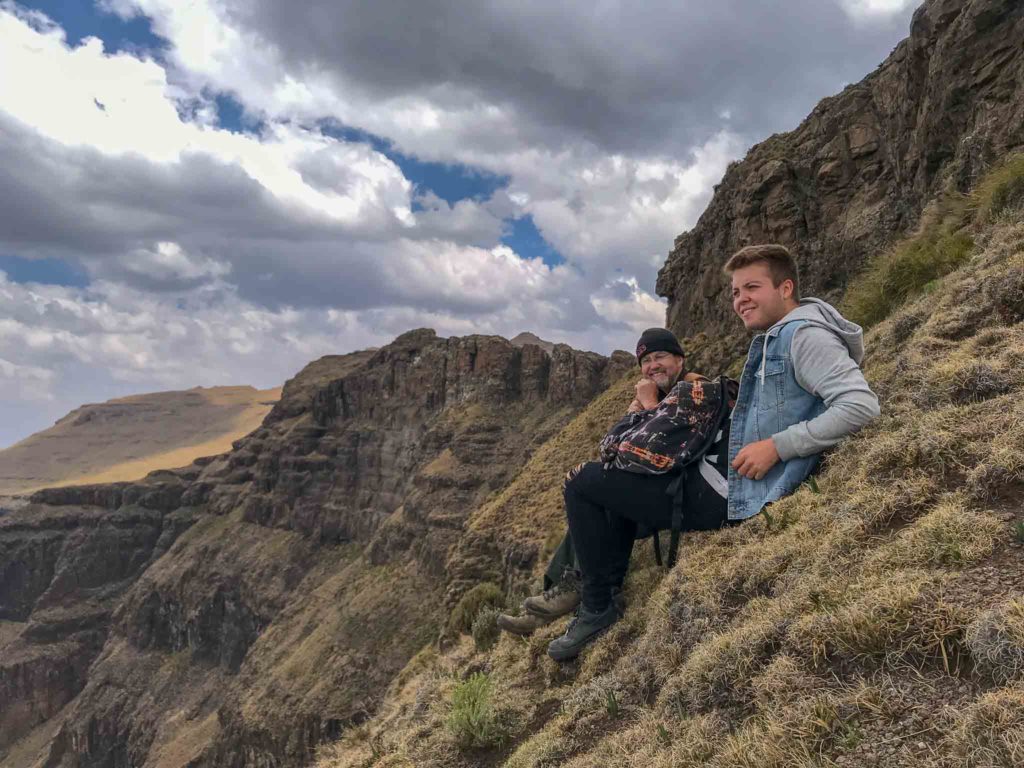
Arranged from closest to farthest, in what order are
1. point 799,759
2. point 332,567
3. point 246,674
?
point 799,759, point 246,674, point 332,567

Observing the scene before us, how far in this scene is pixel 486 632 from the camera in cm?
800

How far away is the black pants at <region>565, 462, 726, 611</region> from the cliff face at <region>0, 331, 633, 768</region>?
44159 mm

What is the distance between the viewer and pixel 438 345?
8181 cm

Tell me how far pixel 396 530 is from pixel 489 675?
189 ft

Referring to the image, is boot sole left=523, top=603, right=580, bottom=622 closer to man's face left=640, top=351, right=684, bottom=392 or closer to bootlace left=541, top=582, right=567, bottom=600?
bootlace left=541, top=582, right=567, bottom=600

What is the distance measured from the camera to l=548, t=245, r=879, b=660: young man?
13.0 ft

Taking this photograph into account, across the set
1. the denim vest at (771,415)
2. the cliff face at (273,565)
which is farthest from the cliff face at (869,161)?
the cliff face at (273,565)

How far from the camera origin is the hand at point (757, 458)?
4105mm

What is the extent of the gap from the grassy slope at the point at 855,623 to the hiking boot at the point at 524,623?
0.19 metres

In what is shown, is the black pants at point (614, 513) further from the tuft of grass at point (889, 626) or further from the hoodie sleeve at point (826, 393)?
the tuft of grass at point (889, 626)

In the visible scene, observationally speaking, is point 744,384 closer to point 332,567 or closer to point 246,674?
point 246,674

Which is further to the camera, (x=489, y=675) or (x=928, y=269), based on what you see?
(x=928, y=269)

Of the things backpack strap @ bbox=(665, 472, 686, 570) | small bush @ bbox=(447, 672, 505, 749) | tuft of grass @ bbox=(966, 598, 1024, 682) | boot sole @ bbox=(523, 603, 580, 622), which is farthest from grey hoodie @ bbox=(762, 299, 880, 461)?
small bush @ bbox=(447, 672, 505, 749)

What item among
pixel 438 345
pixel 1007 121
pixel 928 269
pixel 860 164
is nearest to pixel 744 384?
pixel 928 269
